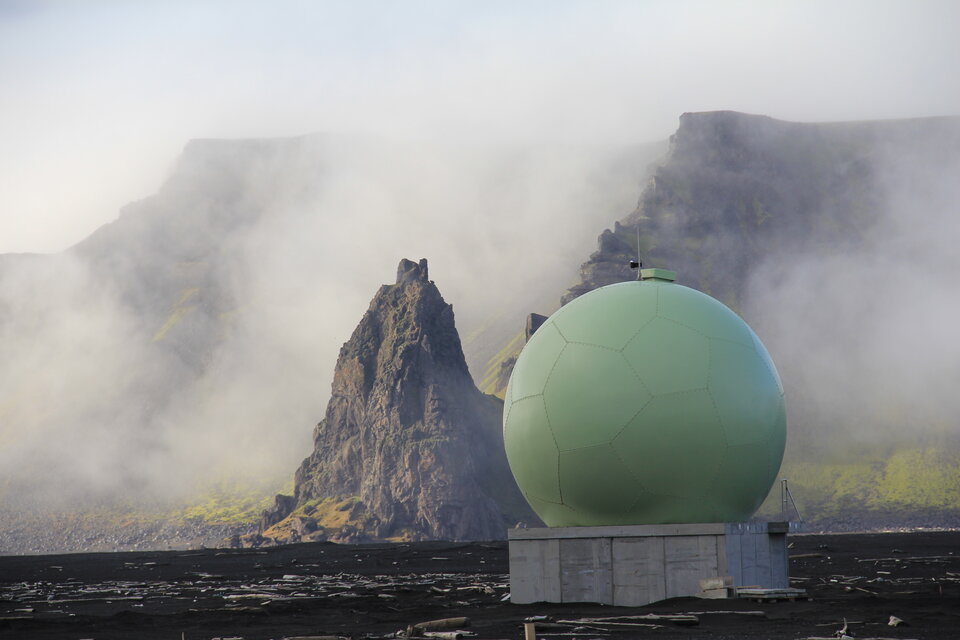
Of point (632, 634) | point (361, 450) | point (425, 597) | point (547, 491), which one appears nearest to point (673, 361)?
point (547, 491)

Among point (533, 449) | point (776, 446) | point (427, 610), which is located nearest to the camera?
point (533, 449)

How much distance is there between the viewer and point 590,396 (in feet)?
72.0

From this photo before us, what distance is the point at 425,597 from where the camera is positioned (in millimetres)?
28938

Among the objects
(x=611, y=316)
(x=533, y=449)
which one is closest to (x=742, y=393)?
(x=611, y=316)

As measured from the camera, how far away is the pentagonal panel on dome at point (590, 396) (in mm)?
21609

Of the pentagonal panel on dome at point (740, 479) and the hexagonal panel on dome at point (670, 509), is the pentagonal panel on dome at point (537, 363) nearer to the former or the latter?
the hexagonal panel on dome at point (670, 509)

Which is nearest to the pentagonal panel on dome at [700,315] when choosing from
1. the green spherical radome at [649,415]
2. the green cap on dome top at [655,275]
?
the green spherical radome at [649,415]

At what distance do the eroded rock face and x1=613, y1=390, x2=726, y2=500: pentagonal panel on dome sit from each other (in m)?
138

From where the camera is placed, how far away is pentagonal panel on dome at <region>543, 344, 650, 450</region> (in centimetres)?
2161

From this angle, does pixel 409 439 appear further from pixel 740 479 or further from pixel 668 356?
pixel 668 356

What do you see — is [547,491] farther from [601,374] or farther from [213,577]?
[213,577]

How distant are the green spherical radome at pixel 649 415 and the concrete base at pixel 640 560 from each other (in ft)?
1.77

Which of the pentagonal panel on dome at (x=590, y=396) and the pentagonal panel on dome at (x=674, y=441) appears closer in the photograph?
the pentagonal panel on dome at (x=674, y=441)

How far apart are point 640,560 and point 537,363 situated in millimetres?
4551
